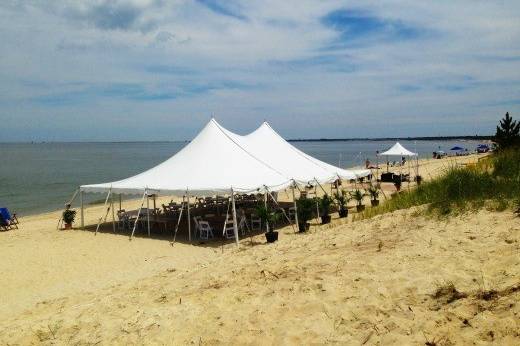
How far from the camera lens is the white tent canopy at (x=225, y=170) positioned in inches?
476

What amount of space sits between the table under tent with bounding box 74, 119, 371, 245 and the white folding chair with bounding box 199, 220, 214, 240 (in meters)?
0.03

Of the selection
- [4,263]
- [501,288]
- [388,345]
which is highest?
[501,288]

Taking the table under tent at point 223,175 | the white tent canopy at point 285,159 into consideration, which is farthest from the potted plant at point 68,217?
the white tent canopy at point 285,159

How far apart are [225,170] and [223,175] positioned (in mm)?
330

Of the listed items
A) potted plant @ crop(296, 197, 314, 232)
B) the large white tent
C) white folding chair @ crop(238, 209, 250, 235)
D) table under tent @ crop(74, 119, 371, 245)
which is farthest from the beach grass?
white folding chair @ crop(238, 209, 250, 235)

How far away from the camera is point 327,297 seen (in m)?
4.68

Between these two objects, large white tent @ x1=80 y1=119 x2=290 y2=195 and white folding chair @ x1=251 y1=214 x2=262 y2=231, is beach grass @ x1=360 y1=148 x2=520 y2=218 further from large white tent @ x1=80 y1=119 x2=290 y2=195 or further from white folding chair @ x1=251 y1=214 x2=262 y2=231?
white folding chair @ x1=251 y1=214 x2=262 y2=231

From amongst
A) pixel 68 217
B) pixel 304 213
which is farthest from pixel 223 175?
pixel 68 217

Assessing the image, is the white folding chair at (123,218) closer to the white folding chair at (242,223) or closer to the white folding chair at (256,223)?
the white folding chair at (242,223)

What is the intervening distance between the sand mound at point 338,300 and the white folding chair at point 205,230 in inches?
189

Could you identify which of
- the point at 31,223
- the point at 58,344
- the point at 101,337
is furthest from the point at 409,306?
the point at 31,223

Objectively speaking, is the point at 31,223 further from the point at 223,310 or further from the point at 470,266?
the point at 470,266

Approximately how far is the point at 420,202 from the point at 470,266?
407cm

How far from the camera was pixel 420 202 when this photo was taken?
869 cm
